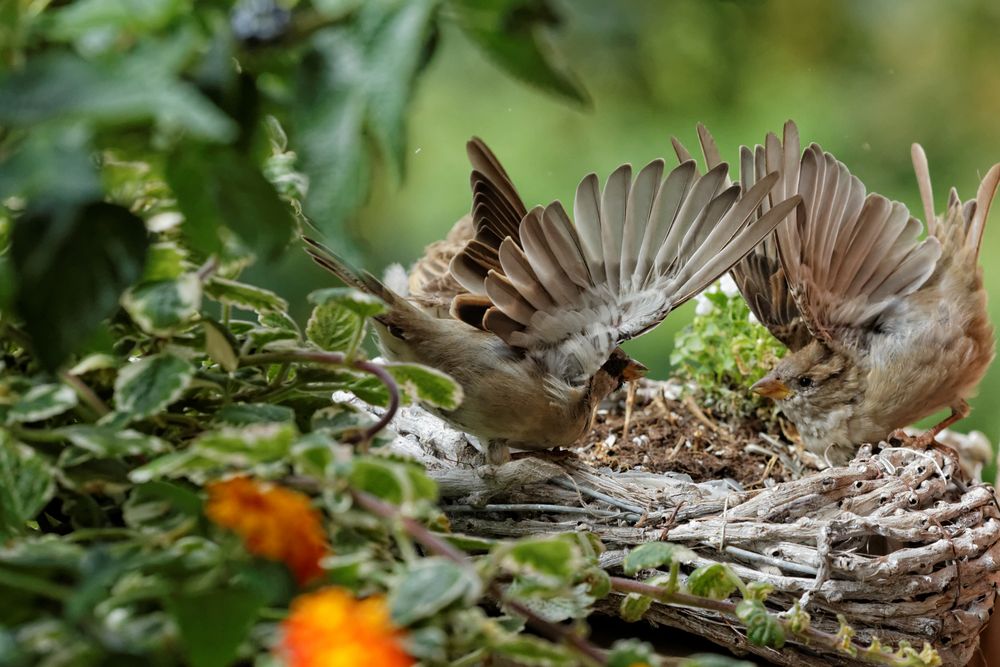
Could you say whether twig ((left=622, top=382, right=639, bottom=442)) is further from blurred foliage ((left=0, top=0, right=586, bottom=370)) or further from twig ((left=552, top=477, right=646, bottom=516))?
blurred foliage ((left=0, top=0, right=586, bottom=370))

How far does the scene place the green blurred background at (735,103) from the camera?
2053 mm

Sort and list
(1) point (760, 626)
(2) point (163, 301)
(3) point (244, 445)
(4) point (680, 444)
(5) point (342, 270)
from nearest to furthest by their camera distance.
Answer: (3) point (244, 445) → (2) point (163, 301) → (1) point (760, 626) → (5) point (342, 270) → (4) point (680, 444)

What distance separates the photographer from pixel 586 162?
2139 millimetres

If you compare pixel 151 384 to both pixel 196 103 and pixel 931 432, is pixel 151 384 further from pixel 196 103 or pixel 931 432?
pixel 931 432

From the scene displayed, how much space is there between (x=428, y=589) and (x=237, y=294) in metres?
0.37

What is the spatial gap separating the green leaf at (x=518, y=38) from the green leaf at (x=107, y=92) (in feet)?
0.51

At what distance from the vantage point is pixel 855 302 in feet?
4.65

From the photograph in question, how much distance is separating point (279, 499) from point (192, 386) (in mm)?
230

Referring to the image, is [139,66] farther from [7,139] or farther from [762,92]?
[762,92]

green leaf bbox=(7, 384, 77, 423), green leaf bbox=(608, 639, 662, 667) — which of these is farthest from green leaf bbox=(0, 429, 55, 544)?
green leaf bbox=(608, 639, 662, 667)

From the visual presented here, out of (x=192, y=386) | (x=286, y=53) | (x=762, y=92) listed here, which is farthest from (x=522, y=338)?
(x=762, y=92)

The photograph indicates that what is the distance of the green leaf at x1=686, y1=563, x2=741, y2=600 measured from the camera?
82 centimetres

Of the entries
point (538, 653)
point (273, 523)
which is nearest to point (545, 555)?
point (538, 653)

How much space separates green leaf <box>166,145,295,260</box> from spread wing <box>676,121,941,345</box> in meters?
0.91
